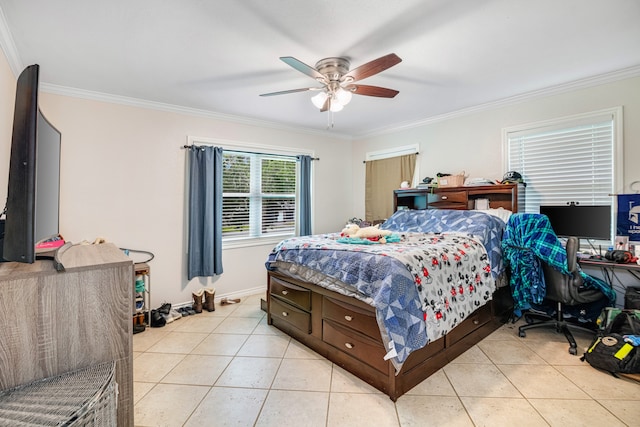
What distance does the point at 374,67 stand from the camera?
2.08 m

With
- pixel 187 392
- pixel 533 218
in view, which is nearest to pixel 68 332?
pixel 187 392

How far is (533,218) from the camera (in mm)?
2574

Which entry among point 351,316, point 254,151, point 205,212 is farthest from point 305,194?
point 351,316

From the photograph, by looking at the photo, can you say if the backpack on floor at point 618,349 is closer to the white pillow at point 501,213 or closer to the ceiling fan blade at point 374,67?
the white pillow at point 501,213

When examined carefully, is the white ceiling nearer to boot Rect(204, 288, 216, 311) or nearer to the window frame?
the window frame

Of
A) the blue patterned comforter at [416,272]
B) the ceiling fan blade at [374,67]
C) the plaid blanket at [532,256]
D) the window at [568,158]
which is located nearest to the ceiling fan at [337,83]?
the ceiling fan blade at [374,67]

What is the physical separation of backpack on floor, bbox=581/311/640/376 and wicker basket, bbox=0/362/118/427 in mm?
3060

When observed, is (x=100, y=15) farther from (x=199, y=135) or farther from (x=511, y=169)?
(x=511, y=169)

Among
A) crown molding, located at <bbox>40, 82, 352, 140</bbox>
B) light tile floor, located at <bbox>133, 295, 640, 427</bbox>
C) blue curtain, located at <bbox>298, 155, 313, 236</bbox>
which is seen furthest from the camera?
blue curtain, located at <bbox>298, 155, 313, 236</bbox>

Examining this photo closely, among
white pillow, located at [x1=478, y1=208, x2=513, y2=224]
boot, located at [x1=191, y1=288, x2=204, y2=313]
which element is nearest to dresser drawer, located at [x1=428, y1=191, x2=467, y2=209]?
white pillow, located at [x1=478, y1=208, x2=513, y2=224]

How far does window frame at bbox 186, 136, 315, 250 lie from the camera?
12.7 ft

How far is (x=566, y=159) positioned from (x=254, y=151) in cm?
376

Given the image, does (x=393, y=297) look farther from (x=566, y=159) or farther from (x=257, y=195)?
(x=257, y=195)

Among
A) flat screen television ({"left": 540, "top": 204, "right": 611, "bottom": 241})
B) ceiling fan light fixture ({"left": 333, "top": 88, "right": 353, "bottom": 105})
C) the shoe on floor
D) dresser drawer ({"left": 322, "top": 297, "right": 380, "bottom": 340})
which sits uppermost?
ceiling fan light fixture ({"left": 333, "top": 88, "right": 353, "bottom": 105})
